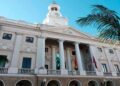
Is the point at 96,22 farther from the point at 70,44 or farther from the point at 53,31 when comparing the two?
the point at 70,44

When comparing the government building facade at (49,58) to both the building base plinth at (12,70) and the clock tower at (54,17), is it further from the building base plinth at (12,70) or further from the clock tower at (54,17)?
the clock tower at (54,17)

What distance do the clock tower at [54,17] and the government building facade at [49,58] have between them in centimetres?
844

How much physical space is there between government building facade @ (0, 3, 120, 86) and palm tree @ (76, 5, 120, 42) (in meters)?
9.26

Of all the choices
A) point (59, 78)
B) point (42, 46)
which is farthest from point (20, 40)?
point (59, 78)

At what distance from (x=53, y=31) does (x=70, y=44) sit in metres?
5.36

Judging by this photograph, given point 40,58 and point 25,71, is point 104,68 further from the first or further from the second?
point 25,71

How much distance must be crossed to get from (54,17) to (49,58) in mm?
13293

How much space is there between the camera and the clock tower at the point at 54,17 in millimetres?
31062

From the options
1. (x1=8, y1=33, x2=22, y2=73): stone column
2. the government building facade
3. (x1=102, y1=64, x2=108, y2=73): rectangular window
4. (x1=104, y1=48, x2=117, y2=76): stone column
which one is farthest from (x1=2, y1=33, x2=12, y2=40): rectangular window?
(x1=104, y1=48, x2=117, y2=76): stone column

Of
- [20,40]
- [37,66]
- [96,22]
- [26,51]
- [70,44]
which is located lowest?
[96,22]

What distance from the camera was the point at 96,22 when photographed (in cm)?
532

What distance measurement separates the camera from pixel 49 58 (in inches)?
855

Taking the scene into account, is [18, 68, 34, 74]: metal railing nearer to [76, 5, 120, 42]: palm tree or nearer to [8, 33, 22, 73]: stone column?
[8, 33, 22, 73]: stone column

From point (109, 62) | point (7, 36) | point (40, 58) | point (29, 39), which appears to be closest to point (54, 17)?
point (29, 39)
